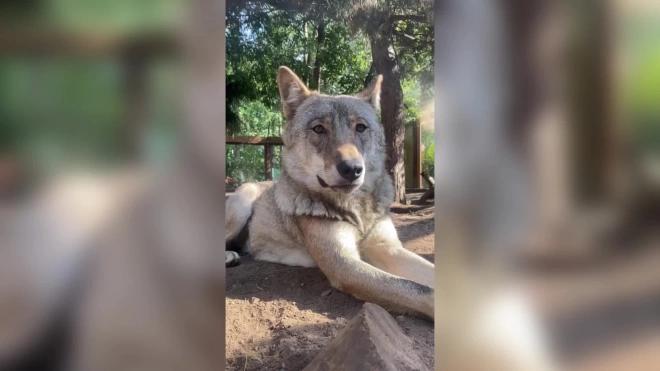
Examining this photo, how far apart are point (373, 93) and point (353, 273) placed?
1.05 m

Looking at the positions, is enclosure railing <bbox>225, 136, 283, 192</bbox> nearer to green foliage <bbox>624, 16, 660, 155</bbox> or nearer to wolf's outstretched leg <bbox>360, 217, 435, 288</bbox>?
wolf's outstretched leg <bbox>360, 217, 435, 288</bbox>

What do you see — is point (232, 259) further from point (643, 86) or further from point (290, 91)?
point (643, 86)

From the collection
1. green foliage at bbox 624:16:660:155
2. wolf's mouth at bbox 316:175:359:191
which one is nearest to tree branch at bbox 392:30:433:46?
wolf's mouth at bbox 316:175:359:191

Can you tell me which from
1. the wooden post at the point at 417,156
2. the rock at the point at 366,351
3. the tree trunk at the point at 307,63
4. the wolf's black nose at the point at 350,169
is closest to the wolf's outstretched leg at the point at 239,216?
the wolf's black nose at the point at 350,169

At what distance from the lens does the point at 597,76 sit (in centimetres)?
154

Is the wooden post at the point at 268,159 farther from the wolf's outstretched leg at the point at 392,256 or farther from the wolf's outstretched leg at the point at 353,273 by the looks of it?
the wolf's outstretched leg at the point at 392,256

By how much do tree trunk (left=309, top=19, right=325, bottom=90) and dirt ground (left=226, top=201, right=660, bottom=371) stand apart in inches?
33.8

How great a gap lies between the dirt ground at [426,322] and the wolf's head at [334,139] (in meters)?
0.36

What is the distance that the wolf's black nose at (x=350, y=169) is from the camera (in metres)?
2.45

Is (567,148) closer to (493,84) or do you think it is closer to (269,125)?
(493,84)

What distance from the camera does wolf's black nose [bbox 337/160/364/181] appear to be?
2.45m

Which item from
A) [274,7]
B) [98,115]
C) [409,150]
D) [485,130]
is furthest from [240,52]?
[485,130]

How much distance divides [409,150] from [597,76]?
3.51 feet

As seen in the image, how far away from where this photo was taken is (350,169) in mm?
2469
